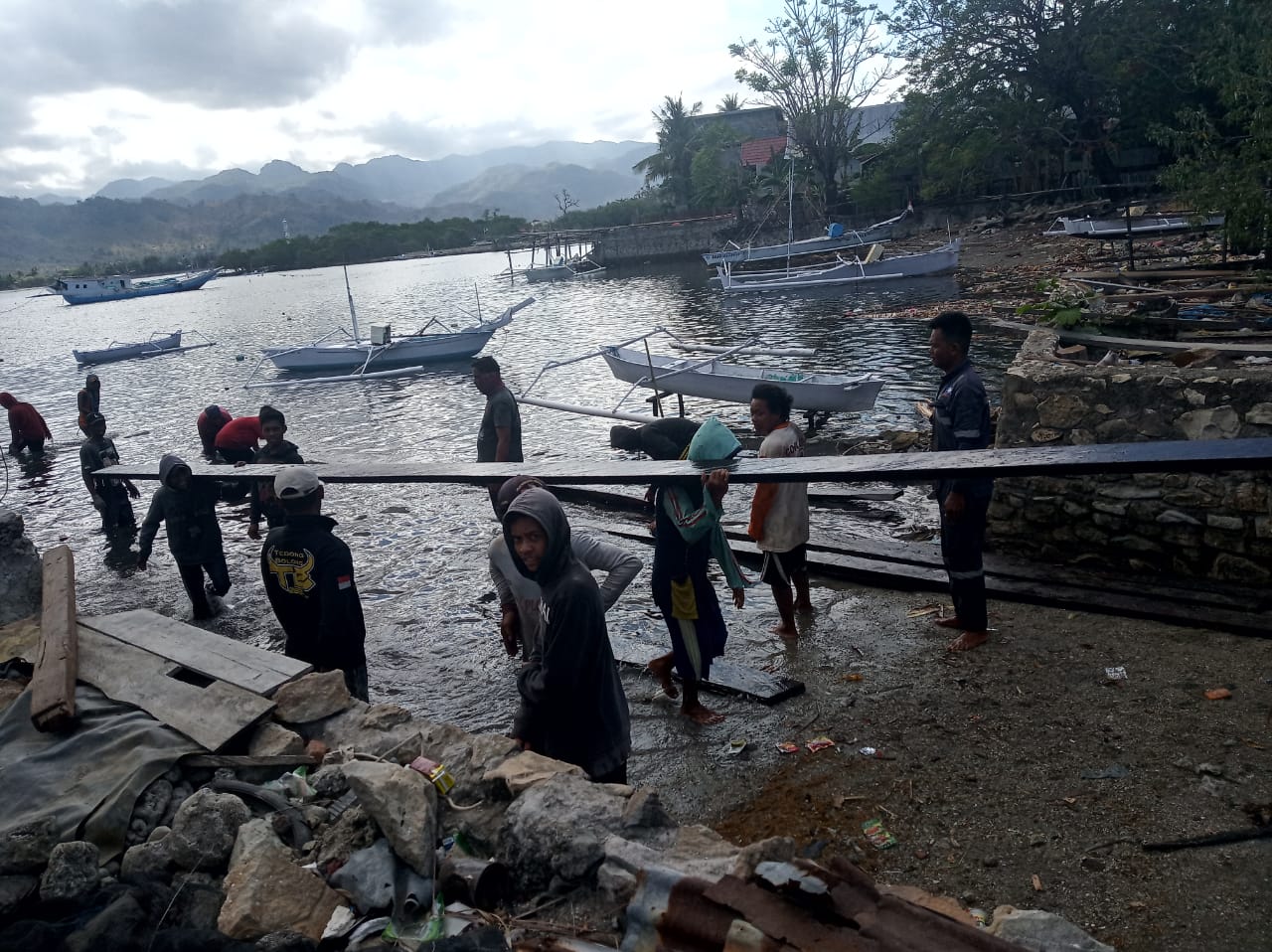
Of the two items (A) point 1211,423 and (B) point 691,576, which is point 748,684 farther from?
(A) point 1211,423

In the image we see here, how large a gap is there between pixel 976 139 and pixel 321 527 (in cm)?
4408

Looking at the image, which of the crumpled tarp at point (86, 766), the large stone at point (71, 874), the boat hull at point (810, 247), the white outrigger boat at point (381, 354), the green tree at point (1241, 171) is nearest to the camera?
the large stone at point (71, 874)

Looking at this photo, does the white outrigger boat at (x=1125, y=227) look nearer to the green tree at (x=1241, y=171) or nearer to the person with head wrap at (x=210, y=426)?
the green tree at (x=1241, y=171)

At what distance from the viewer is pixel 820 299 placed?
31891 millimetres

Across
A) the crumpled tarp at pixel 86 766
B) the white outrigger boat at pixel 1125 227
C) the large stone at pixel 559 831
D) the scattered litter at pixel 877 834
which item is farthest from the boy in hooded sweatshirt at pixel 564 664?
the white outrigger boat at pixel 1125 227

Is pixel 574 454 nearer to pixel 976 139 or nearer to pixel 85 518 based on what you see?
pixel 85 518

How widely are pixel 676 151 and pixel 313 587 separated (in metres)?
76.4

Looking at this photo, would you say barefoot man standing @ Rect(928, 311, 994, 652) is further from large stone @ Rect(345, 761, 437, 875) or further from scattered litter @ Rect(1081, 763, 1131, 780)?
large stone @ Rect(345, 761, 437, 875)

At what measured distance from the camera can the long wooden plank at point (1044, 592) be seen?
214 inches

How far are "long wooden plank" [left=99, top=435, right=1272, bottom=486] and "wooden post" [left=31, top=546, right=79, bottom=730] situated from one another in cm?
228

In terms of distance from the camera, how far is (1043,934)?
2258 mm

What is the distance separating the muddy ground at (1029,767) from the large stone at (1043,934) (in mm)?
751

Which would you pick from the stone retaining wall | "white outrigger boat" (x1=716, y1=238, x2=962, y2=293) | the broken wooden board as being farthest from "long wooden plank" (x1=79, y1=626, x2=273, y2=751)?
"white outrigger boat" (x1=716, y1=238, x2=962, y2=293)

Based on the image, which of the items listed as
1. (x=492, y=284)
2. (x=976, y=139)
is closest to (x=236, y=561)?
(x=976, y=139)
